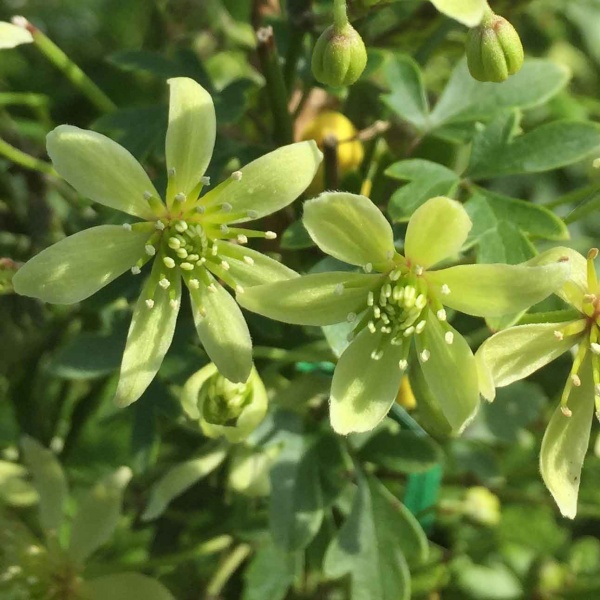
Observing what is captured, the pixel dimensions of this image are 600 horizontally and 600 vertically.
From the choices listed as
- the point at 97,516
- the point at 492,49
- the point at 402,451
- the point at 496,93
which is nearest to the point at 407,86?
the point at 496,93

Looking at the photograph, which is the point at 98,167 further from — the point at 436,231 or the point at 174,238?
the point at 436,231

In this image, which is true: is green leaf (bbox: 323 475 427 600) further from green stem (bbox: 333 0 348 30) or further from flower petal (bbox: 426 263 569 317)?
green stem (bbox: 333 0 348 30)

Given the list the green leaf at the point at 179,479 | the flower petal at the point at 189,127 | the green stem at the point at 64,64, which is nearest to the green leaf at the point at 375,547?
the green leaf at the point at 179,479

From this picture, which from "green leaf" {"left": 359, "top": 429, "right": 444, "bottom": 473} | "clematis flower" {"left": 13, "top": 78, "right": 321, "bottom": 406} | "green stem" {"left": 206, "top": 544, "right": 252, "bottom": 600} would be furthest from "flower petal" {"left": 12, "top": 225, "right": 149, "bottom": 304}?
"green stem" {"left": 206, "top": 544, "right": 252, "bottom": 600}

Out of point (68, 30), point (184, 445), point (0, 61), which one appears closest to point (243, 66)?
point (68, 30)

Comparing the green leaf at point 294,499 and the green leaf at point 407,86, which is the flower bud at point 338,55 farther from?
the green leaf at point 294,499

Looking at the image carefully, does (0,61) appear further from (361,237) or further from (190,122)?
(361,237)
